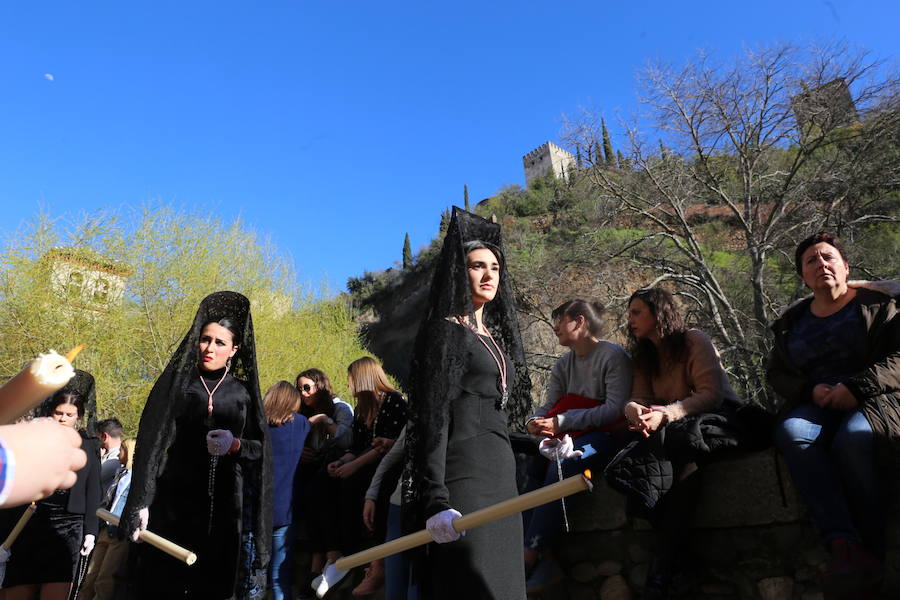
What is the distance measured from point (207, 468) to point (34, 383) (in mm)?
2618

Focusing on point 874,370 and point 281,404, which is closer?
point 874,370

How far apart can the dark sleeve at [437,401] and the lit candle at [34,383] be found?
130cm

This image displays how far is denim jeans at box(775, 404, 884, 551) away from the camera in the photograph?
254cm

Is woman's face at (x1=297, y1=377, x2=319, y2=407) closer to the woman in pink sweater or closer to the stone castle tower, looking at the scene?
the woman in pink sweater

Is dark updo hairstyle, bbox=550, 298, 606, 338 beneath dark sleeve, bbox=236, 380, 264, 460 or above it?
above

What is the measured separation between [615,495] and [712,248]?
2174 centimetres

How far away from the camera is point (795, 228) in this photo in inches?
671

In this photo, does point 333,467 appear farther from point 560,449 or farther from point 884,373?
point 884,373

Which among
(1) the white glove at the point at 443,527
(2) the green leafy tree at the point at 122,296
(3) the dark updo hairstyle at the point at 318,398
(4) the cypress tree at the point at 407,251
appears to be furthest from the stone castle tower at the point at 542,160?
(1) the white glove at the point at 443,527

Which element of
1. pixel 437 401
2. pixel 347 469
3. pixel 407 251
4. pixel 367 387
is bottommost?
pixel 437 401

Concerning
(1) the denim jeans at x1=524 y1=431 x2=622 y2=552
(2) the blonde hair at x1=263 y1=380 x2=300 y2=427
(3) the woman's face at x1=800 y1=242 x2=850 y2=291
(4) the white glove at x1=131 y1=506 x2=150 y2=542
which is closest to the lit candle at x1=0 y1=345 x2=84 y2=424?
(4) the white glove at x1=131 y1=506 x2=150 y2=542

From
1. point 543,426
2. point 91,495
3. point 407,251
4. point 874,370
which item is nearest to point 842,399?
point 874,370

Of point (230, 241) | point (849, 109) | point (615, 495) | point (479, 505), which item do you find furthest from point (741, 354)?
point (479, 505)

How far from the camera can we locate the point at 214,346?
3.91 meters
